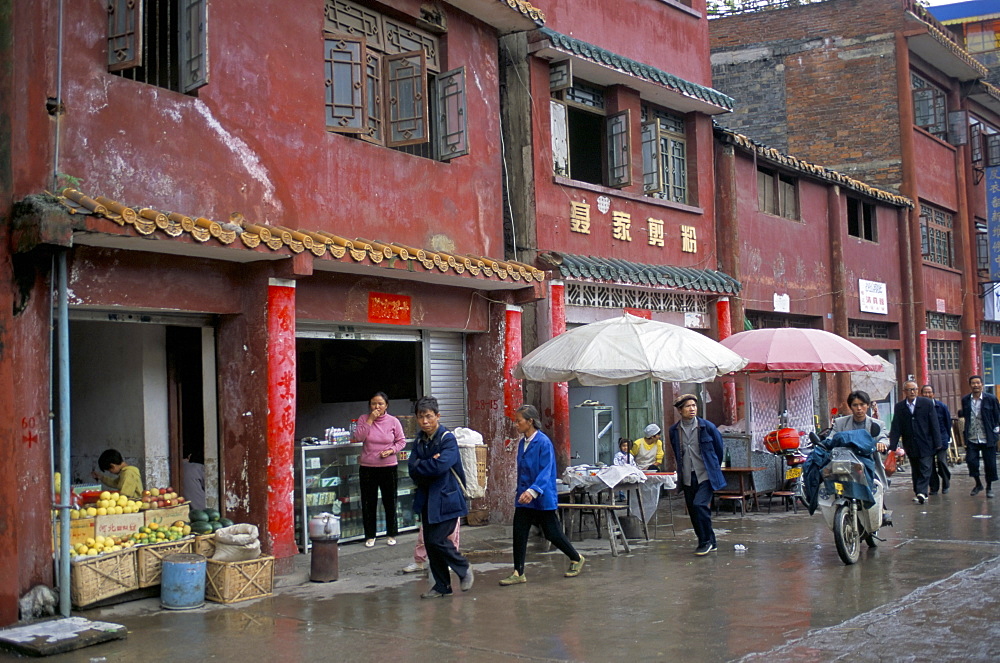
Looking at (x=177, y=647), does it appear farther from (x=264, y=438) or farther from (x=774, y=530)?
(x=774, y=530)

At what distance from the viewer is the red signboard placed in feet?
35.6

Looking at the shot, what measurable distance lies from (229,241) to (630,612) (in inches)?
169

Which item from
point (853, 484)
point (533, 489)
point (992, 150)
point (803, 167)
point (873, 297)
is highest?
point (992, 150)

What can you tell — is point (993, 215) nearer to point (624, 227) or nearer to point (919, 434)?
point (919, 434)

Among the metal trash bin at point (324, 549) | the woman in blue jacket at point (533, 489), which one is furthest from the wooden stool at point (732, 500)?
the metal trash bin at point (324, 549)

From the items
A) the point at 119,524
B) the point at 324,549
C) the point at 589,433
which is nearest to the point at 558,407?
the point at 589,433

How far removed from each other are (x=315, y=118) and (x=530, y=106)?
153 inches

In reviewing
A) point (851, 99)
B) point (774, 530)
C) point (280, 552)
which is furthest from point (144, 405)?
point (851, 99)

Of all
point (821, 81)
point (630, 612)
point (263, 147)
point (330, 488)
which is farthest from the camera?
point (821, 81)

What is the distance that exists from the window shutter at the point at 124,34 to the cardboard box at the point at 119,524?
361cm

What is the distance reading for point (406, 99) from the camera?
10875mm

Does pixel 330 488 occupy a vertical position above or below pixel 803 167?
below

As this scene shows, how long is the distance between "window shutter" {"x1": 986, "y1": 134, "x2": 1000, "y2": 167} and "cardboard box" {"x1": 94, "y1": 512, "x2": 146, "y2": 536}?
84.6 feet

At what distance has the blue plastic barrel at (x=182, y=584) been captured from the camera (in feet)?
26.3
